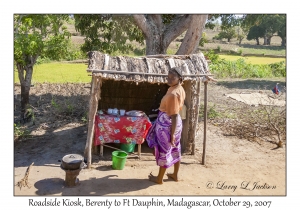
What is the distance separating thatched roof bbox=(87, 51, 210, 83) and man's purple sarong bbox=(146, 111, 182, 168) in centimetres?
118

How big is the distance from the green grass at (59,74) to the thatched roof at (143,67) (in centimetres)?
736

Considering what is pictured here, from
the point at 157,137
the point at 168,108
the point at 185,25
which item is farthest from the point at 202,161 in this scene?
the point at 185,25

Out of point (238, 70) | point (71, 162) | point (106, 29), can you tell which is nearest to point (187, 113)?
point (71, 162)

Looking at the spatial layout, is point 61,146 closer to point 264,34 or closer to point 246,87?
point 246,87

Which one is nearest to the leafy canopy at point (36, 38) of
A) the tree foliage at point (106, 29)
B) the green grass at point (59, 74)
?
the tree foliage at point (106, 29)

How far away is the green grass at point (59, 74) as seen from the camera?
12578 millimetres

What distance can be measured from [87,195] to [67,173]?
477mm

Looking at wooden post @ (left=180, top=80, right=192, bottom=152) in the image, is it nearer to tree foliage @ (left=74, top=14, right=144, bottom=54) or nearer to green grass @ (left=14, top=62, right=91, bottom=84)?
tree foliage @ (left=74, top=14, right=144, bottom=54)

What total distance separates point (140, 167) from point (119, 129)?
0.84 metres

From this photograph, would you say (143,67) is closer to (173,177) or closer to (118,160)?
(118,160)

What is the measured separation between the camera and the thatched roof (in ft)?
17.1

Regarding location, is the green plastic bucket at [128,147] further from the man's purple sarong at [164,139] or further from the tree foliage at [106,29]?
the tree foliage at [106,29]

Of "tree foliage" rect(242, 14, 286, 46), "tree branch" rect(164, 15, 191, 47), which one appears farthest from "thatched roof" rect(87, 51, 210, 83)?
"tree foliage" rect(242, 14, 286, 46)
